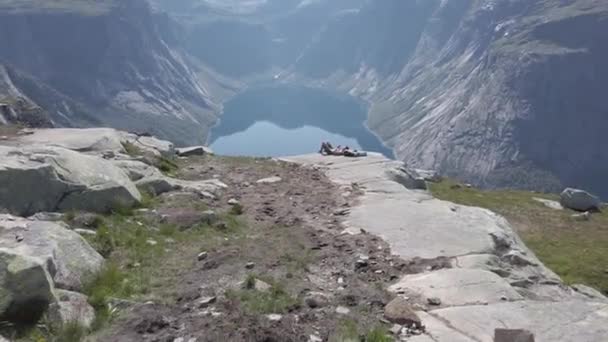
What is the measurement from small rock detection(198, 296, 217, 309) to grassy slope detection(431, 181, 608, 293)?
2342 centimetres

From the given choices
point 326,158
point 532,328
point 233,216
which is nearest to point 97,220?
point 233,216

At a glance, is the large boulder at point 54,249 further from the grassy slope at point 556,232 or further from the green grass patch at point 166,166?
the grassy slope at point 556,232

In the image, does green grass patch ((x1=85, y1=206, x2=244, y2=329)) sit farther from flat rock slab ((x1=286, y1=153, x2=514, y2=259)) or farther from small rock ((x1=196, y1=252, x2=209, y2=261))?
flat rock slab ((x1=286, y1=153, x2=514, y2=259))

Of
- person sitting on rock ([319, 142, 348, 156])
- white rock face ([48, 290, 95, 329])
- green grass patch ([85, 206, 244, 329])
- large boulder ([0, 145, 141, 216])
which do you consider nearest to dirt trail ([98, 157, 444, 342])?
green grass patch ([85, 206, 244, 329])

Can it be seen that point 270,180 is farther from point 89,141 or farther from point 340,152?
point 340,152

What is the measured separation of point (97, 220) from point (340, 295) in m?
10.00

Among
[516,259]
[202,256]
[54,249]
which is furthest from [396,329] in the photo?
[516,259]

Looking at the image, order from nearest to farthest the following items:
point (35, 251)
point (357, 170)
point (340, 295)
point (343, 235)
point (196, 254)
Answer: point (35, 251) → point (340, 295) → point (196, 254) → point (343, 235) → point (357, 170)

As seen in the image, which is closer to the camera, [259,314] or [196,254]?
[259,314]

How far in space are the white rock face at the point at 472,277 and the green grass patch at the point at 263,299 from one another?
3470mm

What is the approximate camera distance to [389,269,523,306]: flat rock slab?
1684 centimetres

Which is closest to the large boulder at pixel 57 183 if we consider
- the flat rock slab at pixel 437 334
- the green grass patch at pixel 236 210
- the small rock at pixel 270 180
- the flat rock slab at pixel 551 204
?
the green grass patch at pixel 236 210

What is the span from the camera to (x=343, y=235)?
78.0 ft

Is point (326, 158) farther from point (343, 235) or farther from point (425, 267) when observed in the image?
point (425, 267)
